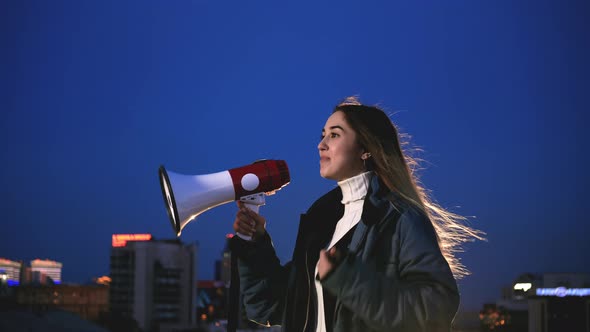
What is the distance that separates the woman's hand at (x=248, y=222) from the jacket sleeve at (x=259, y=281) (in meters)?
0.04

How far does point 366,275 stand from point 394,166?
0.53 m

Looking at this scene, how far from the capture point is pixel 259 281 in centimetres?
311

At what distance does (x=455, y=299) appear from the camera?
8.14 feet

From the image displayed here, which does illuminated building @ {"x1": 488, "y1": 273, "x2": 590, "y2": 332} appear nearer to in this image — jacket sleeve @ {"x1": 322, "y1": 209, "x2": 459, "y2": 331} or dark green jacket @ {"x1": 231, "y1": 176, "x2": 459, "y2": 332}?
dark green jacket @ {"x1": 231, "y1": 176, "x2": 459, "y2": 332}

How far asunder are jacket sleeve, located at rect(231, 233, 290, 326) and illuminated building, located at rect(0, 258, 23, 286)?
132m

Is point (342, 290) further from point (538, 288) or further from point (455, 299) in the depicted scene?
point (538, 288)

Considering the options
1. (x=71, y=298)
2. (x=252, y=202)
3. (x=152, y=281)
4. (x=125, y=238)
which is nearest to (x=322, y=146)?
(x=252, y=202)

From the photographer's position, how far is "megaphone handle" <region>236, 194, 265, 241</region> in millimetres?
3108

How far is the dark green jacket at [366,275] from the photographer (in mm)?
2434

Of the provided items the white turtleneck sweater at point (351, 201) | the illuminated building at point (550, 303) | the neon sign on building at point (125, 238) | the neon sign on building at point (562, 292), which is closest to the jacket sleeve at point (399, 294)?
the white turtleneck sweater at point (351, 201)

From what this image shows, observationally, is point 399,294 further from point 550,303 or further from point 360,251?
point 550,303

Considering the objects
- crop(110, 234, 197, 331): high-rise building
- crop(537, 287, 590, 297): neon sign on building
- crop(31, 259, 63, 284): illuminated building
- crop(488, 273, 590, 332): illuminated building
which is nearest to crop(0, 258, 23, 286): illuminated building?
crop(31, 259, 63, 284): illuminated building

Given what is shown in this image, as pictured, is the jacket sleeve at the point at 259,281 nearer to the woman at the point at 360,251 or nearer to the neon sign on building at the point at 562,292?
the woman at the point at 360,251

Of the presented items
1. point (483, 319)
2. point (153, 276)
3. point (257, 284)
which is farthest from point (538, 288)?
point (257, 284)
